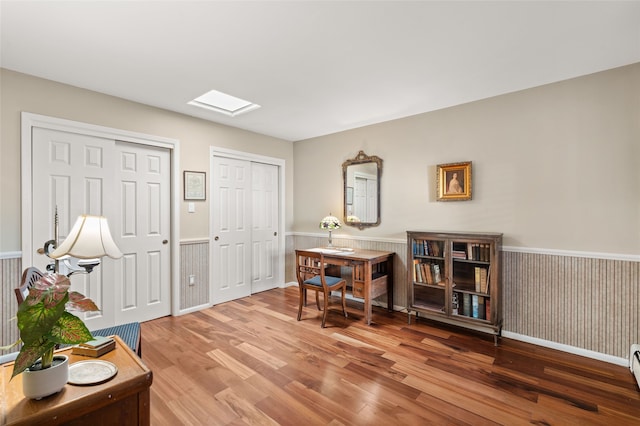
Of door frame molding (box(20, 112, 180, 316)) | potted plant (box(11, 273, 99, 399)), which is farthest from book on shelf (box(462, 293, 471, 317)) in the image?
door frame molding (box(20, 112, 180, 316))

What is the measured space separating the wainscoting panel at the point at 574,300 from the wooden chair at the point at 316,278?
1717 mm

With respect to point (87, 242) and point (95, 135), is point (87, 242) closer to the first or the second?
point (87, 242)

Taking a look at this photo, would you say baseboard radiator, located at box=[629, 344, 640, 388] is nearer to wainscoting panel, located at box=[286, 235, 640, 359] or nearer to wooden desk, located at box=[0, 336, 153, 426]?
wainscoting panel, located at box=[286, 235, 640, 359]

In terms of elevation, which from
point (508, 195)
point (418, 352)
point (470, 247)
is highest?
point (508, 195)

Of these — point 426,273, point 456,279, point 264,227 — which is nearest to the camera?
point 456,279

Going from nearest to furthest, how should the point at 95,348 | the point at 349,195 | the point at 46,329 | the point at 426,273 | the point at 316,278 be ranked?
the point at 46,329 < the point at 95,348 < the point at 426,273 < the point at 316,278 < the point at 349,195

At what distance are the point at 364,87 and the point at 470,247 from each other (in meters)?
1.90

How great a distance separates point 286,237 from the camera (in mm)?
4996

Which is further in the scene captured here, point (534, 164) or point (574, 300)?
point (534, 164)

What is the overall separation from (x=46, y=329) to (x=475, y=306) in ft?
10.6

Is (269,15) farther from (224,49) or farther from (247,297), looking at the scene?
(247,297)

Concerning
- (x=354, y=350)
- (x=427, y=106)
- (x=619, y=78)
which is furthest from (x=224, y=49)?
(x=619, y=78)

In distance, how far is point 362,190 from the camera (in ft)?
13.5

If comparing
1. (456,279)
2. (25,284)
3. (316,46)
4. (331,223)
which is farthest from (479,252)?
(25,284)
